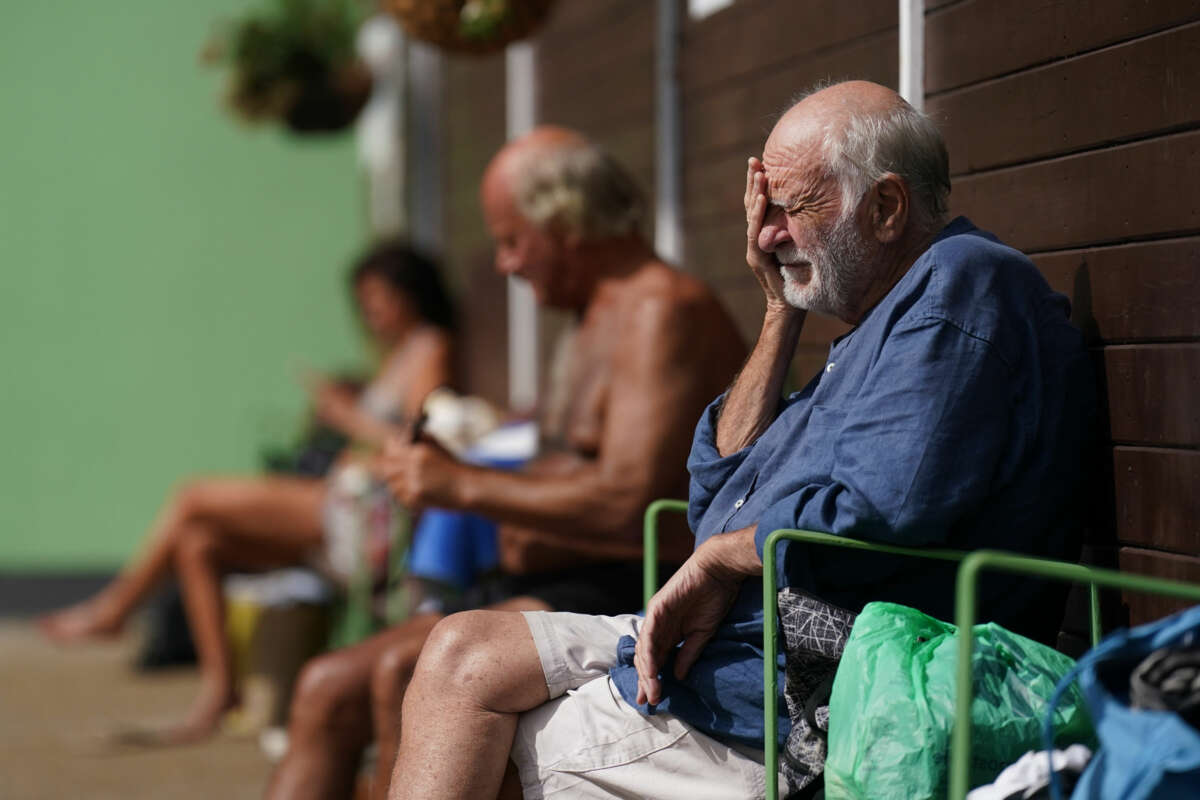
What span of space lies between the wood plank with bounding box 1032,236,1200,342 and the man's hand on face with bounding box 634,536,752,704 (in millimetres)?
677

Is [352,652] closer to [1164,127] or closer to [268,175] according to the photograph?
[1164,127]

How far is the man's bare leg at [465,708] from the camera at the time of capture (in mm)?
1848

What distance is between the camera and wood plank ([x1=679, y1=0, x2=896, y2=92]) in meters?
2.87

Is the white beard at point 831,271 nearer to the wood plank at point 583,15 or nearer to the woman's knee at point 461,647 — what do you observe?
the woman's knee at point 461,647

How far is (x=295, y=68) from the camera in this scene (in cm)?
575

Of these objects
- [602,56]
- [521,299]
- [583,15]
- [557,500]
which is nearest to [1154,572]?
[557,500]

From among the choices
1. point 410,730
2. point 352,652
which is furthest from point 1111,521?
point 352,652

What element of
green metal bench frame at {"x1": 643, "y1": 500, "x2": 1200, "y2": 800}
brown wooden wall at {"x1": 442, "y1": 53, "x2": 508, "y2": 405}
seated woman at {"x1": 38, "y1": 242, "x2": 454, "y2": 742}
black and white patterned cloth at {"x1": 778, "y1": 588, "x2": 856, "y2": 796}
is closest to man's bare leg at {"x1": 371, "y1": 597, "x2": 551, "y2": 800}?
green metal bench frame at {"x1": 643, "y1": 500, "x2": 1200, "y2": 800}

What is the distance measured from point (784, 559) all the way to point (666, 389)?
93cm

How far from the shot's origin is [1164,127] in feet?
6.28

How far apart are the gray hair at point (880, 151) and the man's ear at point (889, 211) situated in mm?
16

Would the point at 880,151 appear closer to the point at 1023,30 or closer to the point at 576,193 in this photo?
the point at 1023,30

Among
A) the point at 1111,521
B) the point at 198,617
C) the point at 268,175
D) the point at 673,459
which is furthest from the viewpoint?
the point at 268,175

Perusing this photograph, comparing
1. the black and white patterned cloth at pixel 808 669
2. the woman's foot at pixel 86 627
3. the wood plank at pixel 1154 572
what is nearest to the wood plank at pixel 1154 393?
the wood plank at pixel 1154 572
